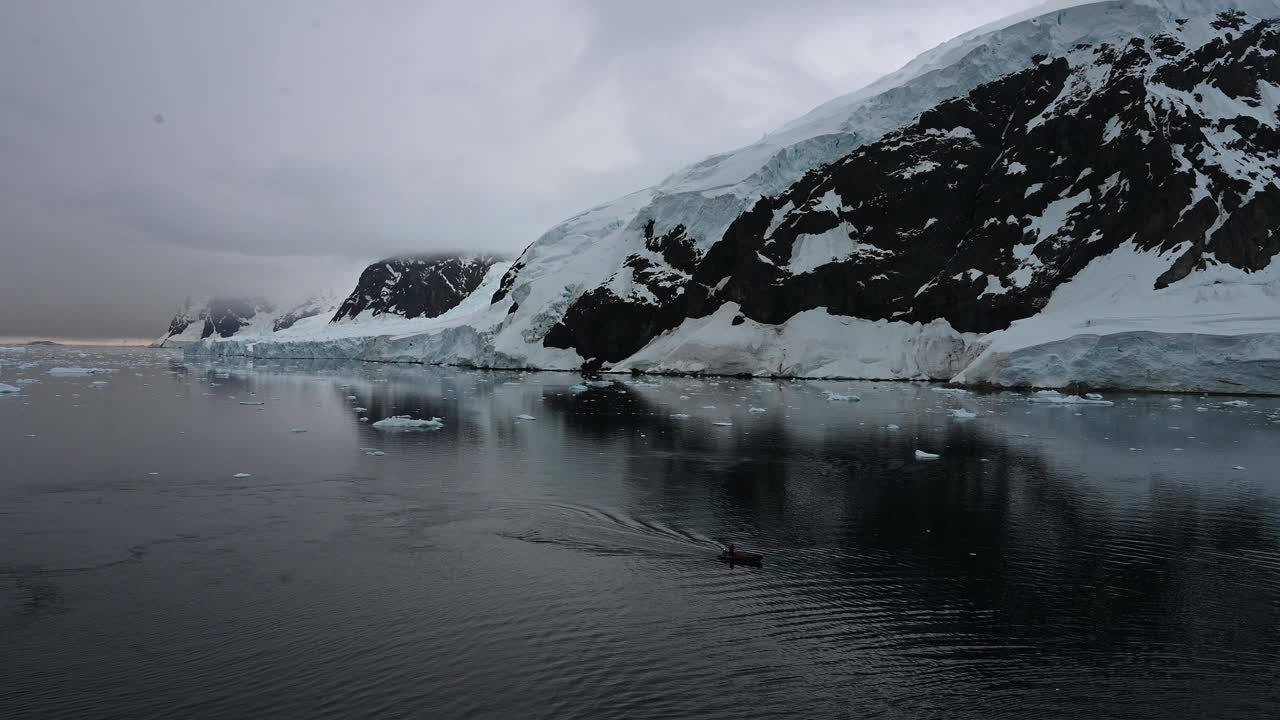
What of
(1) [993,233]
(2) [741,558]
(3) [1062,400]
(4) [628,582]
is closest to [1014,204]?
(1) [993,233]

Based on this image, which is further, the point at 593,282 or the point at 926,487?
the point at 593,282

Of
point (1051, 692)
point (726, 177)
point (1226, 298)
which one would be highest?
point (726, 177)

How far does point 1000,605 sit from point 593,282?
8880cm

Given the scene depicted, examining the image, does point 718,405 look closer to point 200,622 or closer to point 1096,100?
point 200,622

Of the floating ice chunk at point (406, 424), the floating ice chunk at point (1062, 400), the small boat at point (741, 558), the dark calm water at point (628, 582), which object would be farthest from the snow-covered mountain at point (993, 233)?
the small boat at point (741, 558)

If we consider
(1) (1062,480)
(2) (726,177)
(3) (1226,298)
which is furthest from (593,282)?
(1) (1062,480)

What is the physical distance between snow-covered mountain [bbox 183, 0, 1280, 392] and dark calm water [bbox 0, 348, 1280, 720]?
34.4 m

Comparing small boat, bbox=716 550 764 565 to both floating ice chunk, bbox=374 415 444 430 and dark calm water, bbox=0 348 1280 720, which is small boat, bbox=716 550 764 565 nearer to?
dark calm water, bbox=0 348 1280 720

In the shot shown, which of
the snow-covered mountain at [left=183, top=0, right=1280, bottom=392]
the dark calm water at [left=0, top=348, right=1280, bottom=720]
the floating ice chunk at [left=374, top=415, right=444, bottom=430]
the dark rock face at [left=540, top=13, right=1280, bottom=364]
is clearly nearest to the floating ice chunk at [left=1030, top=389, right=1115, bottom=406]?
the snow-covered mountain at [left=183, top=0, right=1280, bottom=392]

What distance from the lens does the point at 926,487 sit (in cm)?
1964

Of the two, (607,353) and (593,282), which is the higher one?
(593,282)

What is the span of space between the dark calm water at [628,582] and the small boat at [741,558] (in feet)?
0.76

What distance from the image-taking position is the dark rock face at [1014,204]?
212 feet

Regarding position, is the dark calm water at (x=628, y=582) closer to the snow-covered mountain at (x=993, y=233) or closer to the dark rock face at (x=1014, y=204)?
the snow-covered mountain at (x=993, y=233)
